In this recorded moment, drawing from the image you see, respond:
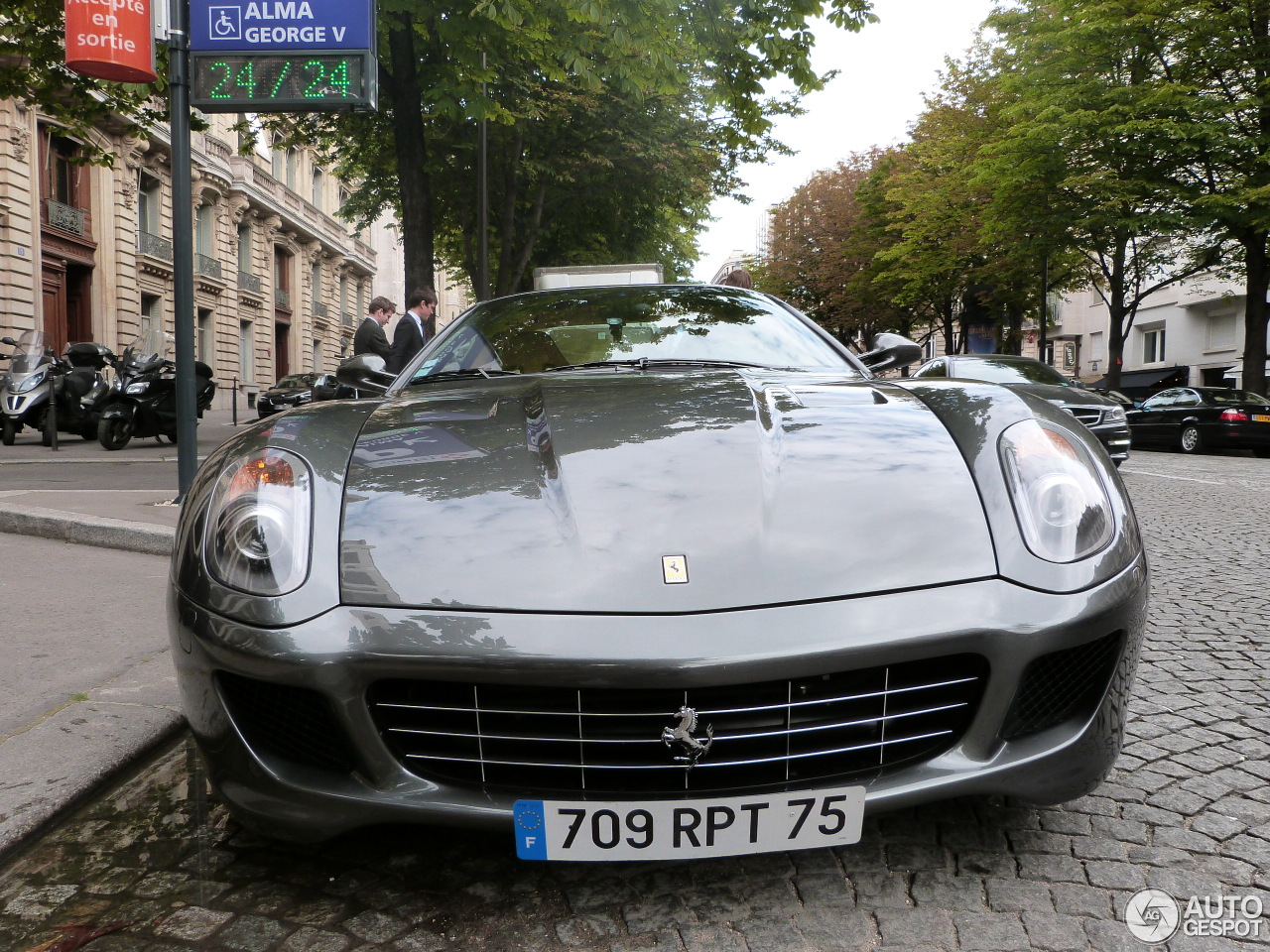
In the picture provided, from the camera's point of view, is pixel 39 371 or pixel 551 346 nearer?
pixel 551 346

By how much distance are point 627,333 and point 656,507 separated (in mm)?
1456

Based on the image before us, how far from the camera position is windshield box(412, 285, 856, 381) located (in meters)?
3.21

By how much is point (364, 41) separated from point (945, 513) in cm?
626

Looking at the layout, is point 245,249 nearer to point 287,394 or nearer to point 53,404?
point 287,394

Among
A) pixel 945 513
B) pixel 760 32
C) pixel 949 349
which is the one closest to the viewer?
pixel 945 513

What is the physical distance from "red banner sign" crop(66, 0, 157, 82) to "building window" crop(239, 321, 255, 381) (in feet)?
97.0

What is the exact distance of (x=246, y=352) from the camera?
35.2 meters

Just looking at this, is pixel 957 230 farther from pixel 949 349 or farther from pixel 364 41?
pixel 364 41

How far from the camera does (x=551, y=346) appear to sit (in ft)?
10.8

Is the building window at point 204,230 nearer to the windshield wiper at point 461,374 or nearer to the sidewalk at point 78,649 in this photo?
the sidewalk at point 78,649

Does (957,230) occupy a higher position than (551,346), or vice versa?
(957,230)

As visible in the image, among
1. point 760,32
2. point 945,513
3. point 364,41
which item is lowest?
point 945,513

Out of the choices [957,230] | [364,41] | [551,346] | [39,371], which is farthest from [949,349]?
[551,346]

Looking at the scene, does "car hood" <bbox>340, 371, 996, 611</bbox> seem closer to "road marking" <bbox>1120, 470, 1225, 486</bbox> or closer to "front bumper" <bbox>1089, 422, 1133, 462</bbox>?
"front bumper" <bbox>1089, 422, 1133, 462</bbox>
